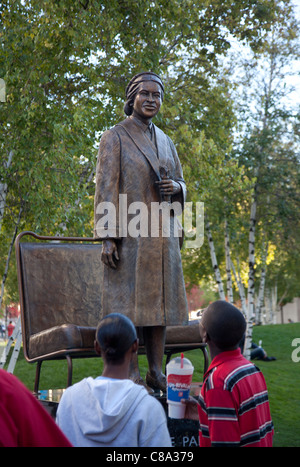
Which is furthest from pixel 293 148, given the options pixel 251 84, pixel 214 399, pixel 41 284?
pixel 214 399

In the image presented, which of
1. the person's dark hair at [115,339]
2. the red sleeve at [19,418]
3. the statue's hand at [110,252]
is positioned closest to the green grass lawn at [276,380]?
the statue's hand at [110,252]

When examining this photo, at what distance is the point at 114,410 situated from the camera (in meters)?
2.37

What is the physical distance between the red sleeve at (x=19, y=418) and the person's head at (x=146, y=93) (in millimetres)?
3462

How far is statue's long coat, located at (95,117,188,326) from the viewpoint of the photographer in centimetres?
449

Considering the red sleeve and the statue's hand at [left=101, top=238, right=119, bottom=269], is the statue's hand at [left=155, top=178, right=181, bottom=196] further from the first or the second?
the red sleeve

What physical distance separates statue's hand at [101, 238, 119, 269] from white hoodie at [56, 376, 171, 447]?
2.07 metres

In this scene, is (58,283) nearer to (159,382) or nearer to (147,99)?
(159,382)

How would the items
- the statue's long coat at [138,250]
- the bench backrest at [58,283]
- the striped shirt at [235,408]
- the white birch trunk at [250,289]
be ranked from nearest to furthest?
the striped shirt at [235,408] < the statue's long coat at [138,250] < the bench backrest at [58,283] < the white birch trunk at [250,289]

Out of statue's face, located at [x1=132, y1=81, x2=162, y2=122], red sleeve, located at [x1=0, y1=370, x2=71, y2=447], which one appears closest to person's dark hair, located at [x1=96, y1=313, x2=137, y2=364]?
red sleeve, located at [x1=0, y1=370, x2=71, y2=447]

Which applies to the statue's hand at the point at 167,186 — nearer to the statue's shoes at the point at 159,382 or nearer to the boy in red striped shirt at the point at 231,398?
the statue's shoes at the point at 159,382

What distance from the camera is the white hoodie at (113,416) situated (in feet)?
7.81

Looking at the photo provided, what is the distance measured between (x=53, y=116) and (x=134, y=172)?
5.75 meters

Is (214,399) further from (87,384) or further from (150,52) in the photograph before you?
(150,52)
